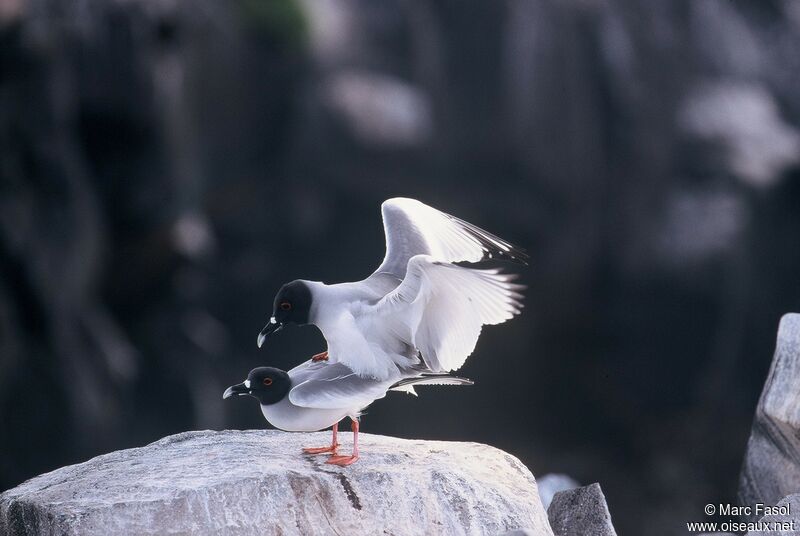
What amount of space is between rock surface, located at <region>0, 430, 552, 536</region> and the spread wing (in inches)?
40.3

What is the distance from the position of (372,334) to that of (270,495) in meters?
0.93

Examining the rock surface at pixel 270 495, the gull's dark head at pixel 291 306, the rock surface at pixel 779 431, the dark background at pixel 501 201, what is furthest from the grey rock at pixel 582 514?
the dark background at pixel 501 201

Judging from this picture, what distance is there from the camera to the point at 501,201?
15625 mm

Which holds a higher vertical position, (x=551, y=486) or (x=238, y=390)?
(x=238, y=390)

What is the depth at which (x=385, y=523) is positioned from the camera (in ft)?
15.6

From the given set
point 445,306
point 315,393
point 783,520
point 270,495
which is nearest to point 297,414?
point 315,393

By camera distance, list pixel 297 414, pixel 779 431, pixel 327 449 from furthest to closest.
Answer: pixel 779 431 < pixel 327 449 < pixel 297 414

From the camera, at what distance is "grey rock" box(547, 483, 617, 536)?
5570mm

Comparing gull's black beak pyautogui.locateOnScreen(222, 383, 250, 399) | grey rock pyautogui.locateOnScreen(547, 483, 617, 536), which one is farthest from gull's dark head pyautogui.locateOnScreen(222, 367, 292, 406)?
grey rock pyautogui.locateOnScreen(547, 483, 617, 536)

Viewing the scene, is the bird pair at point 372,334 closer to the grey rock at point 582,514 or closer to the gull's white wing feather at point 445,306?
the gull's white wing feather at point 445,306

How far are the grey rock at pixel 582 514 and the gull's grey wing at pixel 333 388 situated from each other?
1.40 m

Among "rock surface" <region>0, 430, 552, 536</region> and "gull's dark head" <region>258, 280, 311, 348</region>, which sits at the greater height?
"gull's dark head" <region>258, 280, 311, 348</region>

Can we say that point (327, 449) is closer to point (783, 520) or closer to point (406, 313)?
point (406, 313)

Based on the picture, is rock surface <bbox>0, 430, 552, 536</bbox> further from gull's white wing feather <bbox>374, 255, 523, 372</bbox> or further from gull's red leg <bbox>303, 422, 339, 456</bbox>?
gull's white wing feather <bbox>374, 255, 523, 372</bbox>
